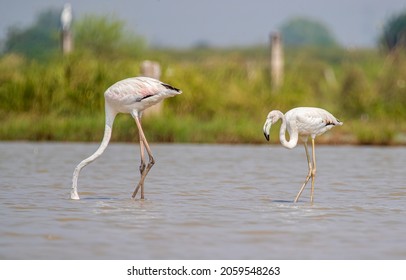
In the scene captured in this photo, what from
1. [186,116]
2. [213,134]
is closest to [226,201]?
[213,134]

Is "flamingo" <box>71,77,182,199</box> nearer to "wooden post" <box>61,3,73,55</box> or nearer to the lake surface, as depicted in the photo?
the lake surface

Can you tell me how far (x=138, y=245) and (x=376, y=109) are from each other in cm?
1721

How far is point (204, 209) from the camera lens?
10.7 metres

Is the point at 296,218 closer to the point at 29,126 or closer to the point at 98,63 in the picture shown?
the point at 29,126

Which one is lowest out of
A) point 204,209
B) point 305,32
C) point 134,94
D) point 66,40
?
point 204,209

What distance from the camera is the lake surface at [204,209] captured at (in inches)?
323

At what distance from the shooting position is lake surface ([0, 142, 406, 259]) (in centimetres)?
820

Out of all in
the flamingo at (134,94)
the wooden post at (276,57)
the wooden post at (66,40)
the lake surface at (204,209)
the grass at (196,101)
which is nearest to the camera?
the lake surface at (204,209)

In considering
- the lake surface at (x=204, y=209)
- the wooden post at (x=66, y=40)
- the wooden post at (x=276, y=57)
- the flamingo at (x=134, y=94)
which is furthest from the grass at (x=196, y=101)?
the flamingo at (x=134, y=94)

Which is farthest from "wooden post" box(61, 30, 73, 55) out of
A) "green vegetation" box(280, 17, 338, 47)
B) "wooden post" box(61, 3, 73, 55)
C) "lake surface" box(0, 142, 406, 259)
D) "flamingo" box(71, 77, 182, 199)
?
"green vegetation" box(280, 17, 338, 47)

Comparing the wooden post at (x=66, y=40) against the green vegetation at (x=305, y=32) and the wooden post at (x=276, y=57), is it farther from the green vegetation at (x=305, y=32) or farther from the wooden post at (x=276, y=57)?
the green vegetation at (x=305, y=32)

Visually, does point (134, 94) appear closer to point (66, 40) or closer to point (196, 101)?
point (196, 101)

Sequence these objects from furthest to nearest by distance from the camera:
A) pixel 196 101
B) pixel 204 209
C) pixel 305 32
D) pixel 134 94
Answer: pixel 305 32 < pixel 196 101 < pixel 134 94 < pixel 204 209

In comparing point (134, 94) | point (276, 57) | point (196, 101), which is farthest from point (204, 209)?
point (276, 57)
